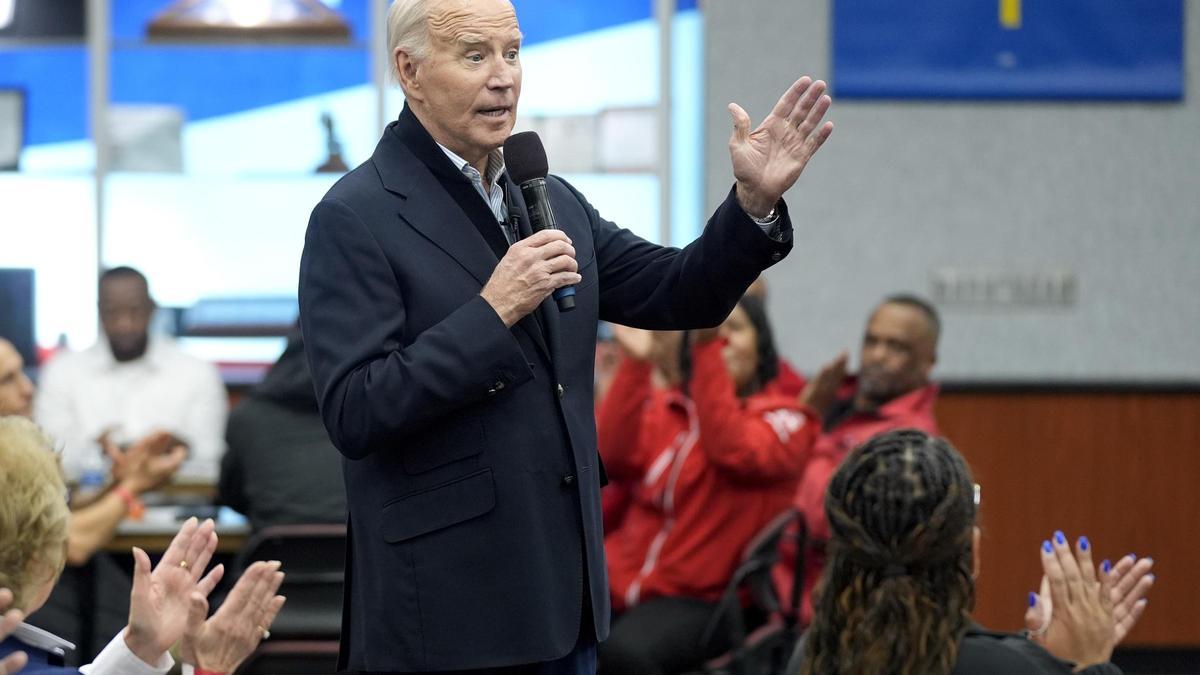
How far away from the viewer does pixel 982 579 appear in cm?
615

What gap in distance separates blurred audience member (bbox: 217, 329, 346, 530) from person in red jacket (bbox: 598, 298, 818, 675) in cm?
71

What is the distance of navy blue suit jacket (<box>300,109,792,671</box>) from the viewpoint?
1808 mm

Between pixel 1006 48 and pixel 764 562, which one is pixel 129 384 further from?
pixel 1006 48

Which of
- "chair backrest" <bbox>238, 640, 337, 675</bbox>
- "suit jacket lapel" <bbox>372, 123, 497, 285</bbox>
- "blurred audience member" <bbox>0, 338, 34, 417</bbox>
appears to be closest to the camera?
"suit jacket lapel" <bbox>372, 123, 497, 285</bbox>

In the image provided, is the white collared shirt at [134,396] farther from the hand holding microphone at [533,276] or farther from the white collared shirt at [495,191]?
the hand holding microphone at [533,276]

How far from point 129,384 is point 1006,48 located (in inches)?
138

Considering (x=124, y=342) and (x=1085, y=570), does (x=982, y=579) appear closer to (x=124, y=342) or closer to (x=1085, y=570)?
(x=124, y=342)

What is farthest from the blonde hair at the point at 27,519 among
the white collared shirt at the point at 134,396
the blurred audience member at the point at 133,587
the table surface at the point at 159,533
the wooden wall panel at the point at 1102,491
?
the wooden wall panel at the point at 1102,491

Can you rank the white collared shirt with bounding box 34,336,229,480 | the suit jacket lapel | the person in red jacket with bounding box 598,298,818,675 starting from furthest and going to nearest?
1. the white collared shirt with bounding box 34,336,229,480
2. the person in red jacket with bounding box 598,298,818,675
3. the suit jacket lapel

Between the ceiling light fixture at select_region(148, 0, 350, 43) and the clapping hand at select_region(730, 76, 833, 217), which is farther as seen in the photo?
the ceiling light fixture at select_region(148, 0, 350, 43)

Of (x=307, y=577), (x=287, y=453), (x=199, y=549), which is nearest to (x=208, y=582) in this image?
(x=199, y=549)

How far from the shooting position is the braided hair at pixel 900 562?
1.61 m

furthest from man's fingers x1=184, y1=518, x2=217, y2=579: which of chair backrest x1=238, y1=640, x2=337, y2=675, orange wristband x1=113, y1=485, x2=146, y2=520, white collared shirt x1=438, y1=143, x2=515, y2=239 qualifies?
orange wristband x1=113, y1=485, x2=146, y2=520

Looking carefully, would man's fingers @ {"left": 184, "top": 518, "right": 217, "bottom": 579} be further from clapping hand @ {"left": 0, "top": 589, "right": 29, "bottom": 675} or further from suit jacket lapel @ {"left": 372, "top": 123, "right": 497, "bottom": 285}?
suit jacket lapel @ {"left": 372, "top": 123, "right": 497, "bottom": 285}
